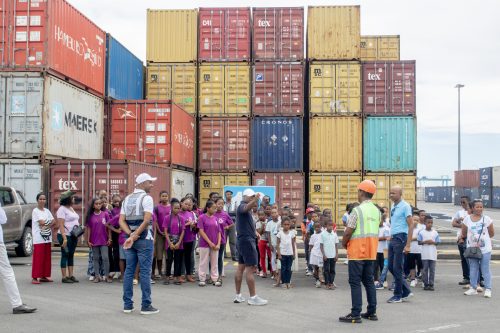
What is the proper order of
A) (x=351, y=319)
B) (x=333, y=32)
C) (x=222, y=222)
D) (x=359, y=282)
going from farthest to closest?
(x=333, y=32), (x=222, y=222), (x=359, y=282), (x=351, y=319)

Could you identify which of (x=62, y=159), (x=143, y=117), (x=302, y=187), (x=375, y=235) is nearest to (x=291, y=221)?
(x=375, y=235)

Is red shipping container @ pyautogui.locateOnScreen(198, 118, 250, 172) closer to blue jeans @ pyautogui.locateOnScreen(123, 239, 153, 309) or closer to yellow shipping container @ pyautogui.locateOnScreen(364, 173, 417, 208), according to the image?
yellow shipping container @ pyautogui.locateOnScreen(364, 173, 417, 208)

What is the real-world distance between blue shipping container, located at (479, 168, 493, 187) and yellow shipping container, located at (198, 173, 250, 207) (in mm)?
40627

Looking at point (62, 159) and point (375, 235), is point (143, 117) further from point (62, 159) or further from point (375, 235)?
point (375, 235)

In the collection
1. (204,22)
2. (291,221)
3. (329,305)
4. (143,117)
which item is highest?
(204,22)

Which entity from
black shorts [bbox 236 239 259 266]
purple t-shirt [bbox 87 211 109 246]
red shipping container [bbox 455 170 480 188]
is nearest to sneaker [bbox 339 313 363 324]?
black shorts [bbox 236 239 259 266]

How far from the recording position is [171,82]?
77.7ft

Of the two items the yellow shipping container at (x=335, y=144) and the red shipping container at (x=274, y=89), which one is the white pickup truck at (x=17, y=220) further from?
the yellow shipping container at (x=335, y=144)

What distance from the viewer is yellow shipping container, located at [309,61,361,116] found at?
2320 cm

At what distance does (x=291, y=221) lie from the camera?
10477 millimetres

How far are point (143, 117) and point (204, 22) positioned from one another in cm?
652

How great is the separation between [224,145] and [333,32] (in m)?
6.37

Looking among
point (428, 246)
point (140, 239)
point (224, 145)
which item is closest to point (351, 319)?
point (140, 239)

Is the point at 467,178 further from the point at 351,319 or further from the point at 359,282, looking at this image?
the point at 351,319
